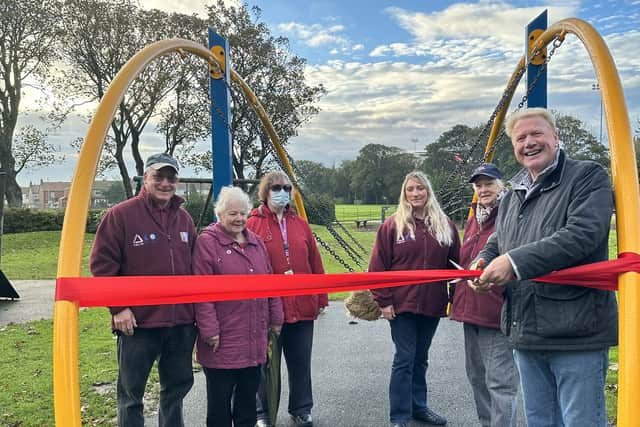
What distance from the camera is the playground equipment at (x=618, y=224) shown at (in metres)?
2.33

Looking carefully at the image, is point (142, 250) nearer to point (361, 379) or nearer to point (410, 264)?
point (410, 264)

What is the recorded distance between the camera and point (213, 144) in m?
5.22

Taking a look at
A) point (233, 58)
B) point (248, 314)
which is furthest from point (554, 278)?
point (233, 58)

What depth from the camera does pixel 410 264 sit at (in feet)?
12.6

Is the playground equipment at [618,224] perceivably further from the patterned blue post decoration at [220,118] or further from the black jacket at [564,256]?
the patterned blue post decoration at [220,118]

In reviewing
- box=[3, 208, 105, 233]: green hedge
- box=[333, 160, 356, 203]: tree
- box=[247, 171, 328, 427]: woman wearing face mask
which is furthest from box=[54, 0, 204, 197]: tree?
box=[247, 171, 328, 427]: woman wearing face mask

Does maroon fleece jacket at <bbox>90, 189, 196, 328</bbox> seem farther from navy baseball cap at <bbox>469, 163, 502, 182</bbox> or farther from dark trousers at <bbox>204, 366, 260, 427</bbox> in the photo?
navy baseball cap at <bbox>469, 163, 502, 182</bbox>

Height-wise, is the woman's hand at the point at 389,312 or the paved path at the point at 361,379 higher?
the woman's hand at the point at 389,312

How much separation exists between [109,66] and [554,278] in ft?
84.2

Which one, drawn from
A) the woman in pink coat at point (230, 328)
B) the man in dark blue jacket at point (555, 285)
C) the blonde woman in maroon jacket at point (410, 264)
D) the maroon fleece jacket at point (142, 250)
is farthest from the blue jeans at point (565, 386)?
the maroon fleece jacket at point (142, 250)

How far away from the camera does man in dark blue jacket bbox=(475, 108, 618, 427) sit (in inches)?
92.6

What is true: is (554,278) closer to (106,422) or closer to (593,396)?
(593,396)

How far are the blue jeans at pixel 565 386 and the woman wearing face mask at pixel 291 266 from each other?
6.20 ft

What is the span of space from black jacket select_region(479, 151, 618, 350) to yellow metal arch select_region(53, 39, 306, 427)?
217 cm
